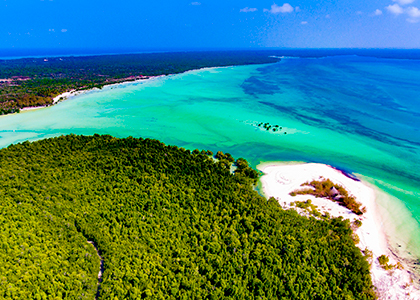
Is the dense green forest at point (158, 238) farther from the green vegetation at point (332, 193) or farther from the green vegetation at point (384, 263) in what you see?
the green vegetation at point (332, 193)

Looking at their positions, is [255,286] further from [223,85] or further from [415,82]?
[415,82]

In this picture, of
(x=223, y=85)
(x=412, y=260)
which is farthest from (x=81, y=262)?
(x=223, y=85)

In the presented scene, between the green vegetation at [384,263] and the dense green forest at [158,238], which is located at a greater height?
the dense green forest at [158,238]

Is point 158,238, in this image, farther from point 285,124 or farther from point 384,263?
point 285,124

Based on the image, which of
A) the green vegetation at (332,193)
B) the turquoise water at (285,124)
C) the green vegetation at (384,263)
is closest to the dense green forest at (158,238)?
the green vegetation at (384,263)

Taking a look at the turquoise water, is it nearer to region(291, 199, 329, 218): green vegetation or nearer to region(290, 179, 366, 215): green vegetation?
region(290, 179, 366, 215): green vegetation

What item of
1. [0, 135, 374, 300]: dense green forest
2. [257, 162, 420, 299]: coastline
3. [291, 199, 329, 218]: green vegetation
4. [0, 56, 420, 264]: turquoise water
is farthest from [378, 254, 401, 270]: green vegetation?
[291, 199, 329, 218]: green vegetation

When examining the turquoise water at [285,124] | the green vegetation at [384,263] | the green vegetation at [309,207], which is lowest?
the green vegetation at [384,263]

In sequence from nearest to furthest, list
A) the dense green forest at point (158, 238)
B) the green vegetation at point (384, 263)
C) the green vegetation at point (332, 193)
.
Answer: the dense green forest at point (158, 238), the green vegetation at point (384, 263), the green vegetation at point (332, 193)
